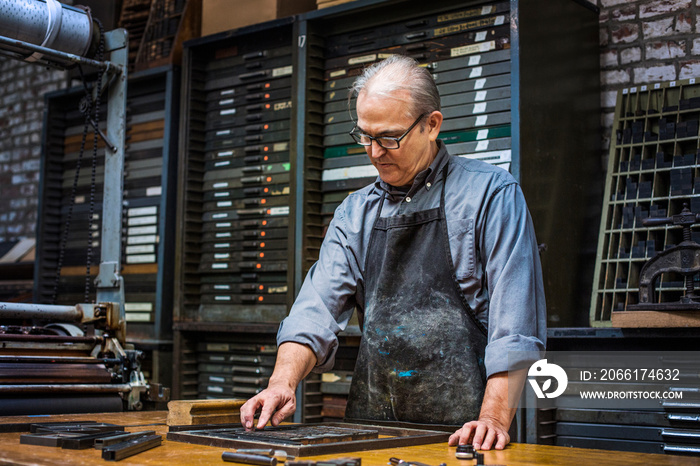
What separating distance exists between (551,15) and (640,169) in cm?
75

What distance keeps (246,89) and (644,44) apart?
196cm

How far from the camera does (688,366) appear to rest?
2654 millimetres

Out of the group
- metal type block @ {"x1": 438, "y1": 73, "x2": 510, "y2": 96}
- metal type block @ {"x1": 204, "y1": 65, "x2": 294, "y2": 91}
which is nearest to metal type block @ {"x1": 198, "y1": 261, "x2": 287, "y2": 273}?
metal type block @ {"x1": 204, "y1": 65, "x2": 294, "y2": 91}

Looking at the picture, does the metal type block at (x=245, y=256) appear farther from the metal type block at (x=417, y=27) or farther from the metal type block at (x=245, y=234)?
the metal type block at (x=417, y=27)

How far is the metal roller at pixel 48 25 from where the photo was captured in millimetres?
2656

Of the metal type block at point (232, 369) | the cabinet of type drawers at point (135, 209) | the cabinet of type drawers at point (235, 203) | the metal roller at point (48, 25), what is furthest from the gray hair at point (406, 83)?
the cabinet of type drawers at point (135, 209)

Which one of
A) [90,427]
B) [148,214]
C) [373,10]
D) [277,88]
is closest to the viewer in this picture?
[90,427]

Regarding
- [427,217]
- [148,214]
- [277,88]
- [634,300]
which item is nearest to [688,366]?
[634,300]

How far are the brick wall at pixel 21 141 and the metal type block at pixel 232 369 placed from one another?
287 cm

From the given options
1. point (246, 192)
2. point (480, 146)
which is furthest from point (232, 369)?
point (480, 146)

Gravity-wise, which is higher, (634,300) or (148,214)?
(148,214)

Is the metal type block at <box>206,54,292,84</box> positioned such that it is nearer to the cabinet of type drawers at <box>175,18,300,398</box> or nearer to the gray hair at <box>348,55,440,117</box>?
the cabinet of type drawers at <box>175,18,300,398</box>

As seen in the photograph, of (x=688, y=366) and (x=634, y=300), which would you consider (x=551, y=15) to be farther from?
(x=688, y=366)

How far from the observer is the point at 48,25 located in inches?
109
